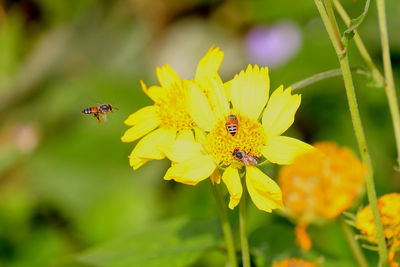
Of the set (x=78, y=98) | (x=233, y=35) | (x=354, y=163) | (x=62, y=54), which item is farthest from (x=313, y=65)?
(x=354, y=163)

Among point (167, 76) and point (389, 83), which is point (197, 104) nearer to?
point (167, 76)

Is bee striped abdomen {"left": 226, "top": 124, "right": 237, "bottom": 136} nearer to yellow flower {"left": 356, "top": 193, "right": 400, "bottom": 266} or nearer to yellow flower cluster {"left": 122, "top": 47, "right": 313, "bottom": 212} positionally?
yellow flower cluster {"left": 122, "top": 47, "right": 313, "bottom": 212}

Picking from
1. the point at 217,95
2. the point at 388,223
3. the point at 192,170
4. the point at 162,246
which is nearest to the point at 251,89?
the point at 217,95

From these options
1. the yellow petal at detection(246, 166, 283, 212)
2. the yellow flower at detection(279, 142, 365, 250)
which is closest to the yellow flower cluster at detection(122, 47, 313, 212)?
the yellow petal at detection(246, 166, 283, 212)

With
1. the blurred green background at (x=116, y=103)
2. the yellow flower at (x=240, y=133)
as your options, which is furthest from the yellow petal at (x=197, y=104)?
the blurred green background at (x=116, y=103)

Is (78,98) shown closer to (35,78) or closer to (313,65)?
(35,78)

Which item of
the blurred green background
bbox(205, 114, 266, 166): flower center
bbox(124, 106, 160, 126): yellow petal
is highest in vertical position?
the blurred green background
